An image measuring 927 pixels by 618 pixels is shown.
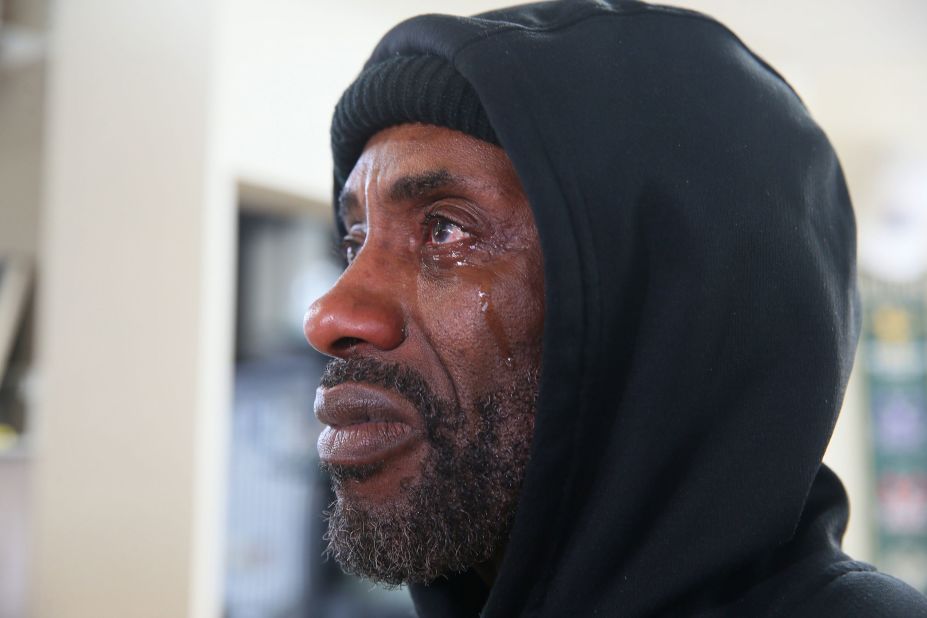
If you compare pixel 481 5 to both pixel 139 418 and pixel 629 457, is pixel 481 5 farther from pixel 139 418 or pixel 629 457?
pixel 629 457

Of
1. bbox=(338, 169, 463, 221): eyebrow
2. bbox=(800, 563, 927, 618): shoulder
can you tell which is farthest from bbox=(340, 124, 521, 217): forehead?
bbox=(800, 563, 927, 618): shoulder

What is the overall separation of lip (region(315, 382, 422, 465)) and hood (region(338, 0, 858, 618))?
0.41 feet

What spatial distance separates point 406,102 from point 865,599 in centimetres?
56

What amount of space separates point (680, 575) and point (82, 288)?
1967mm

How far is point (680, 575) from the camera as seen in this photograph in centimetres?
68

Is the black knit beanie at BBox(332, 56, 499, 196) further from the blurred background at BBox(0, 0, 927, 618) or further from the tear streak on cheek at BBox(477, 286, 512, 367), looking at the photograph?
the blurred background at BBox(0, 0, 927, 618)

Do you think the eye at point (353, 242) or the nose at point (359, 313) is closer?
the nose at point (359, 313)

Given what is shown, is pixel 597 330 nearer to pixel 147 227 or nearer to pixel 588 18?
pixel 588 18

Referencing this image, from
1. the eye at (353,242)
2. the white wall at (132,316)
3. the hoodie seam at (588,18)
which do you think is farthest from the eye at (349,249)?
the white wall at (132,316)

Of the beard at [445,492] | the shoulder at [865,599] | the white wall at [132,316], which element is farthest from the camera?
the white wall at [132,316]

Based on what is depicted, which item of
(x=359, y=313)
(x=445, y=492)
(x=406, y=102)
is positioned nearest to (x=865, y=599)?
(x=445, y=492)

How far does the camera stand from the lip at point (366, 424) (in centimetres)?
79

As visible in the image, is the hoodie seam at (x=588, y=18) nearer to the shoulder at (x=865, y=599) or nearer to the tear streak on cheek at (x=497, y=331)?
the tear streak on cheek at (x=497, y=331)

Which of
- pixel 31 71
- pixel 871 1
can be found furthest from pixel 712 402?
pixel 871 1
